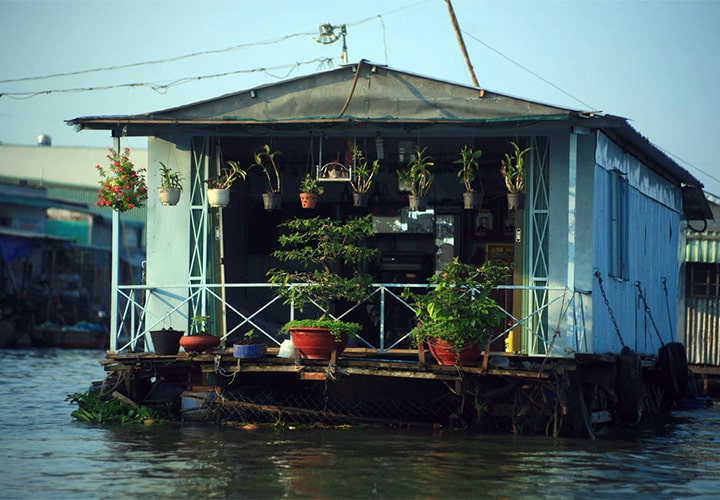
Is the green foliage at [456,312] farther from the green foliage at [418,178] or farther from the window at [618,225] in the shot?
the window at [618,225]

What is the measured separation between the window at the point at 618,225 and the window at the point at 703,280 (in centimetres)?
852

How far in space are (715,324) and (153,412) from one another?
1444cm

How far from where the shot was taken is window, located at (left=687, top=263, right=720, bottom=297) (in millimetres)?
24777

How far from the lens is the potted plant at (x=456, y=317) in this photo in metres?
12.9

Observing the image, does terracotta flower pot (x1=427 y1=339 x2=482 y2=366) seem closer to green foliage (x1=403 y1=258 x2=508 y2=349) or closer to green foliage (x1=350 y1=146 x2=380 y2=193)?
green foliage (x1=403 y1=258 x2=508 y2=349)

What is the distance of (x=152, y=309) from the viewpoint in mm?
15039

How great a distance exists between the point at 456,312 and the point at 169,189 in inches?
166

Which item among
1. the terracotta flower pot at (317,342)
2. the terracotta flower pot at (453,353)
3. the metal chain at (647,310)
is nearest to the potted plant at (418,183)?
the terracotta flower pot at (453,353)

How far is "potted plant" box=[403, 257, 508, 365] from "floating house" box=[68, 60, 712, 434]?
0.68ft

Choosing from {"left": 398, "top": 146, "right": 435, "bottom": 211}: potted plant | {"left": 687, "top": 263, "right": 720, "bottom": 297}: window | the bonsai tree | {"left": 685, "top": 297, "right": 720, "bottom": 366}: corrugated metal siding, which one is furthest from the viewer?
{"left": 687, "top": 263, "right": 720, "bottom": 297}: window

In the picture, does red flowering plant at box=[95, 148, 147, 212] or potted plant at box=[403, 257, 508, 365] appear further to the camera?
red flowering plant at box=[95, 148, 147, 212]

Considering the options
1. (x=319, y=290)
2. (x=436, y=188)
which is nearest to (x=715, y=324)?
(x=436, y=188)

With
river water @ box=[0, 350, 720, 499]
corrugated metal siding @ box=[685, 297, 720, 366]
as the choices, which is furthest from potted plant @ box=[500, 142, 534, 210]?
corrugated metal siding @ box=[685, 297, 720, 366]

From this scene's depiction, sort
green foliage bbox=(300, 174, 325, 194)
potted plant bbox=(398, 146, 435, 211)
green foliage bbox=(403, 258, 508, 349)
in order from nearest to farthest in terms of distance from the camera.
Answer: green foliage bbox=(403, 258, 508, 349) → potted plant bbox=(398, 146, 435, 211) → green foliage bbox=(300, 174, 325, 194)
